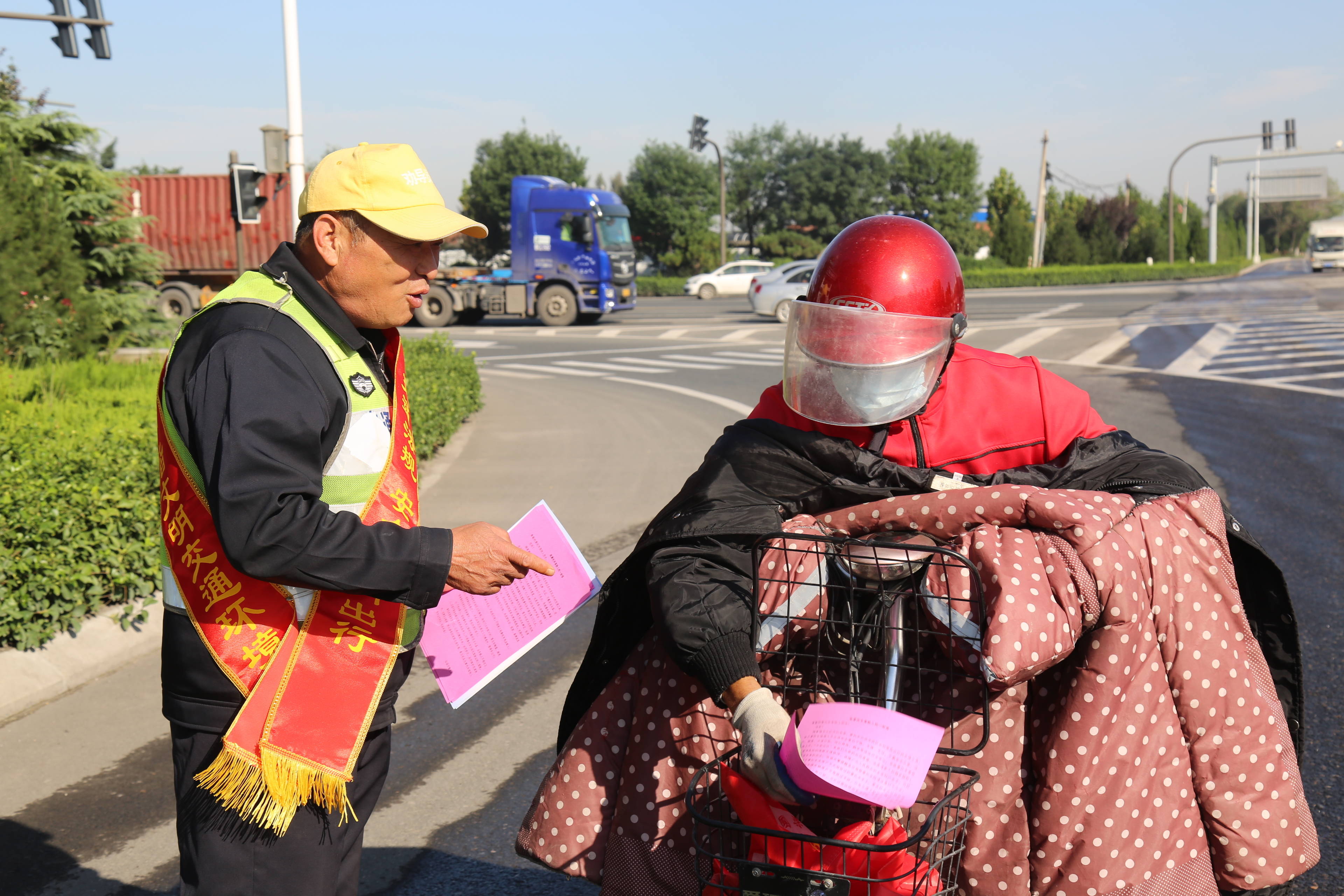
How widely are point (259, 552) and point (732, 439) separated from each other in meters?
0.92

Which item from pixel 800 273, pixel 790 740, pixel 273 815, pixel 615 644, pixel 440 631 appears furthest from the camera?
pixel 800 273

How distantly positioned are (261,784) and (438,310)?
1047 inches

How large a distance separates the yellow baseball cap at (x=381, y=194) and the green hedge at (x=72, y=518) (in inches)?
127

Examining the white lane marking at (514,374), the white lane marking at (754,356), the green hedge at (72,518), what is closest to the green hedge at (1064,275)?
the white lane marking at (754,356)

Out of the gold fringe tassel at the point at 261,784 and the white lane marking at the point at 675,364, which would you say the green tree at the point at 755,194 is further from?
the gold fringe tassel at the point at 261,784

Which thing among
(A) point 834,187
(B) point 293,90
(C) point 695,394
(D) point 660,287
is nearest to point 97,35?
(B) point 293,90

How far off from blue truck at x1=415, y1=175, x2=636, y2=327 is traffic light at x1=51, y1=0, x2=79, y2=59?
12.1m

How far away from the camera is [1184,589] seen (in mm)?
1838

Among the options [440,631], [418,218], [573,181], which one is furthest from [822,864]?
Answer: [573,181]

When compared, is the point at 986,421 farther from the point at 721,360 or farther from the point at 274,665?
the point at 721,360

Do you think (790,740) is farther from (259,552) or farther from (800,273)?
(800,273)

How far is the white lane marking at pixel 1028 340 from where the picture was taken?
18.9 meters

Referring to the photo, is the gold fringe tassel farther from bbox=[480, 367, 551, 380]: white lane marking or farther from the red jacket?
bbox=[480, 367, 551, 380]: white lane marking

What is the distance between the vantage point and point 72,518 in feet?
15.6
